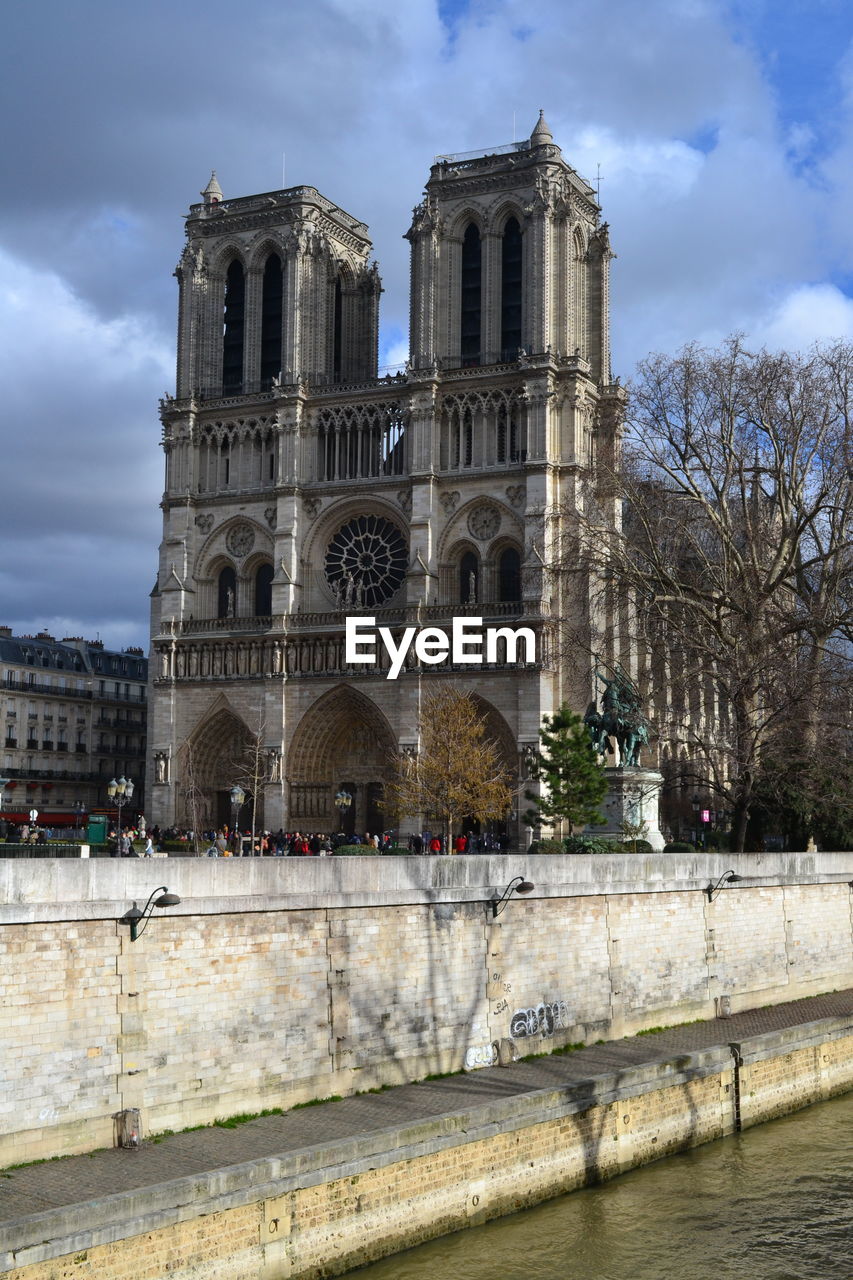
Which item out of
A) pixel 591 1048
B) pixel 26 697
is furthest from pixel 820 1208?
pixel 26 697

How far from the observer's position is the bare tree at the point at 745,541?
2883 cm

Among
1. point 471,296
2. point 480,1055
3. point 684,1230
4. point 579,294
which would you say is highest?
point 471,296

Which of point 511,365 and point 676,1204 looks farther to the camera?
point 511,365

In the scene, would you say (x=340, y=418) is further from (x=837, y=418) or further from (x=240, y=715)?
(x=837, y=418)

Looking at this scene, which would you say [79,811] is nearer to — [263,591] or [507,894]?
[263,591]

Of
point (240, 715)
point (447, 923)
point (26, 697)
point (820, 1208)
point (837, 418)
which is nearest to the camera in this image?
point (820, 1208)

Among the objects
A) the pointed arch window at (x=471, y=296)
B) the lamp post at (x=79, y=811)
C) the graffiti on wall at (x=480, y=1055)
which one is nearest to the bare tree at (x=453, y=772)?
the pointed arch window at (x=471, y=296)

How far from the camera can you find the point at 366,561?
5194 cm

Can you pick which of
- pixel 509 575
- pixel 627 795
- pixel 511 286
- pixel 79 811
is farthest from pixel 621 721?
pixel 79 811

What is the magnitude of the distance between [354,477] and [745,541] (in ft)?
75.5

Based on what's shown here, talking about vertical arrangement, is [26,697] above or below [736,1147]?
above

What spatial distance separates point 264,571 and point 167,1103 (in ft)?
131

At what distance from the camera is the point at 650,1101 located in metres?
17.4

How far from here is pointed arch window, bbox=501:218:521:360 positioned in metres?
51.2
